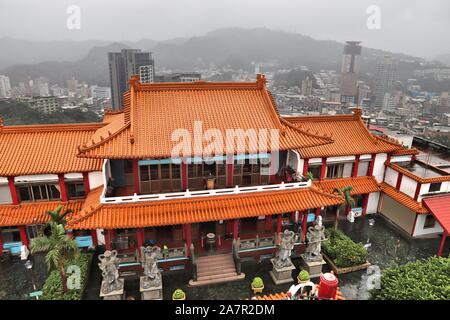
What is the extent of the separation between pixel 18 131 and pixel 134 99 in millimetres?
8555

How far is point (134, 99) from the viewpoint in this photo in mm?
20484

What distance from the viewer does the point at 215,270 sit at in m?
20.5

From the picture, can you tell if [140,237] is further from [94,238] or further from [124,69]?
[124,69]

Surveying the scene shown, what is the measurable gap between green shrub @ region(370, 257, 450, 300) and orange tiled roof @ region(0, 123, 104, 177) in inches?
701

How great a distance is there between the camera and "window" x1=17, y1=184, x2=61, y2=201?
20.9 meters

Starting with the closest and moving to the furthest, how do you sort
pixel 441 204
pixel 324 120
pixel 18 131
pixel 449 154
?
1. pixel 18 131
2. pixel 441 204
3. pixel 324 120
4. pixel 449 154

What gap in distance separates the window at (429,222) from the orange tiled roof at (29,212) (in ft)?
82.1

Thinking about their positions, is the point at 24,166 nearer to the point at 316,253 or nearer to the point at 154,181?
the point at 154,181

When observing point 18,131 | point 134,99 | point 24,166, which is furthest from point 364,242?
point 18,131

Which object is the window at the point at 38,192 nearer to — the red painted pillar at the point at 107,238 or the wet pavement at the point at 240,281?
the wet pavement at the point at 240,281

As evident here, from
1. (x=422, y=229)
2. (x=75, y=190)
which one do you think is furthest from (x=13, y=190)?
(x=422, y=229)

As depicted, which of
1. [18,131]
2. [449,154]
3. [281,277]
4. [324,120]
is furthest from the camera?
[449,154]

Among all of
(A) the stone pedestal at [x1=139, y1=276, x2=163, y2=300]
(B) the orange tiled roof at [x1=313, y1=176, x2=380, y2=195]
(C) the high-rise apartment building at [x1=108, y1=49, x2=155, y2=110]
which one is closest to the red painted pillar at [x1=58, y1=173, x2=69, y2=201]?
(A) the stone pedestal at [x1=139, y1=276, x2=163, y2=300]

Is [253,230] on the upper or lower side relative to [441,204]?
lower
